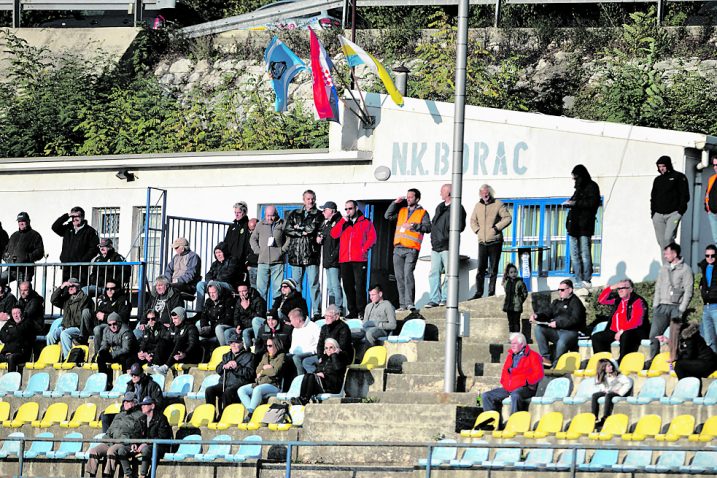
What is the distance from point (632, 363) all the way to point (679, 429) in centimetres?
218

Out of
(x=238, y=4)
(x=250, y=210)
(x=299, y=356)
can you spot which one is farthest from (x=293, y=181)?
(x=238, y=4)

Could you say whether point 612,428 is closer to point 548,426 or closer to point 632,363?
point 548,426

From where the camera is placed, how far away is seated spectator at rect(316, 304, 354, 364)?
19547 millimetres

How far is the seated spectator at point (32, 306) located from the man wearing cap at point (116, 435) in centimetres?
450

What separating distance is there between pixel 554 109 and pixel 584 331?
15.3 metres

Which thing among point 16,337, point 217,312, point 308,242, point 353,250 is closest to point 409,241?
point 353,250

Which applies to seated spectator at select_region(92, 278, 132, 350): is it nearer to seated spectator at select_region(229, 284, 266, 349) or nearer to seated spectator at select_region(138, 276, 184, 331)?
seated spectator at select_region(138, 276, 184, 331)

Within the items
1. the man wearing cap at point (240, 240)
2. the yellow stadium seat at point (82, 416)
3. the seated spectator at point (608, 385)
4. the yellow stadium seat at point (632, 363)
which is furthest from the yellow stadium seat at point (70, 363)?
the seated spectator at point (608, 385)

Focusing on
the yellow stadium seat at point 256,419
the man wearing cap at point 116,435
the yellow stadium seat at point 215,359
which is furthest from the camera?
the yellow stadium seat at point 215,359

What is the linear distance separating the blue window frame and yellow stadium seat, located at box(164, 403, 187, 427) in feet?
21.8

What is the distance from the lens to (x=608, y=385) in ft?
56.9

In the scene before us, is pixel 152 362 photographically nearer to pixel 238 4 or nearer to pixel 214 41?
pixel 214 41

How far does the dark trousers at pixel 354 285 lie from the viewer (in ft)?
72.2

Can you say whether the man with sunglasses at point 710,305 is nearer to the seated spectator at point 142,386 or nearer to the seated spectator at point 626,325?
the seated spectator at point 626,325
